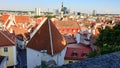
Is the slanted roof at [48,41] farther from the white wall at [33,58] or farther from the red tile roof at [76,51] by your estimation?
the red tile roof at [76,51]

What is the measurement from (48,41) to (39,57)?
2162 mm

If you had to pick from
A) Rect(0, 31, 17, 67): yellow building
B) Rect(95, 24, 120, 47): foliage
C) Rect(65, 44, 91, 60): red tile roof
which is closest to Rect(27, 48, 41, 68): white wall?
Rect(0, 31, 17, 67): yellow building

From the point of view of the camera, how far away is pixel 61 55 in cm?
3288

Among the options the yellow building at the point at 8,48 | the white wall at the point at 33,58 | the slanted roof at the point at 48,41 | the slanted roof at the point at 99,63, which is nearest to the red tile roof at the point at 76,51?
the slanted roof at the point at 48,41

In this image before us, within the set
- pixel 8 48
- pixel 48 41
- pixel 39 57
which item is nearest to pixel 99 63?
pixel 48 41

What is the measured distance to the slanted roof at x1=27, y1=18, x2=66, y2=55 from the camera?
31.7 metres

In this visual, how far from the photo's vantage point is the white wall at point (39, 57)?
31828mm

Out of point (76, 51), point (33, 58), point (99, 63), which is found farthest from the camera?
point (76, 51)

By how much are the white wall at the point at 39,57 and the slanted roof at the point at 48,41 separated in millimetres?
489

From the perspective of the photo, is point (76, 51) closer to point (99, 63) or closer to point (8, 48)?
point (8, 48)

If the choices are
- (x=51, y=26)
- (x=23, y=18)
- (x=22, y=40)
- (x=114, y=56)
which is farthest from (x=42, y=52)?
(x=23, y=18)

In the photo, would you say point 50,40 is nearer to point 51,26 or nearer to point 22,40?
point 51,26

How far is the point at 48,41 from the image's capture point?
32.1m

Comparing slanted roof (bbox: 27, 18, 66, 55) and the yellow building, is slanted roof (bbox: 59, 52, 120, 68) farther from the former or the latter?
the yellow building
